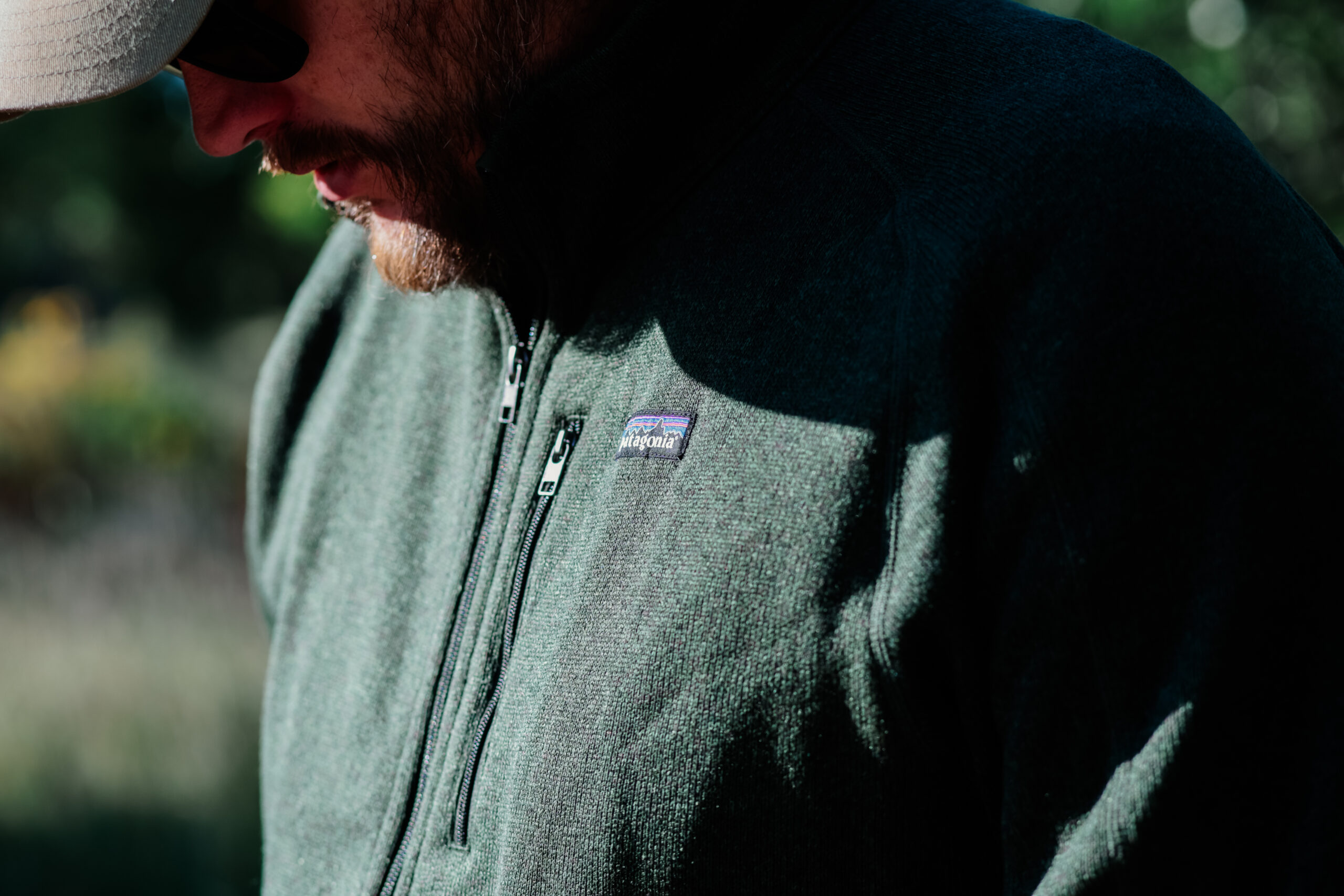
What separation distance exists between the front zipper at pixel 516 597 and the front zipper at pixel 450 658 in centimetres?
8

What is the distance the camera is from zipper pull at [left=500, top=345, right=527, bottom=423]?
1511 millimetres

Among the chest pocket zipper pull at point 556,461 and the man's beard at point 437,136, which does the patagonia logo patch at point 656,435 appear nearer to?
the chest pocket zipper pull at point 556,461

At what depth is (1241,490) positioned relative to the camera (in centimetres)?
98

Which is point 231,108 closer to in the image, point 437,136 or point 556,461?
point 437,136

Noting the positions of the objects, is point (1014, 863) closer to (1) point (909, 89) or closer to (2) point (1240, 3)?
(1) point (909, 89)

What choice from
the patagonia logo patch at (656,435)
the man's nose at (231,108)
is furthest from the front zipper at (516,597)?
the man's nose at (231,108)

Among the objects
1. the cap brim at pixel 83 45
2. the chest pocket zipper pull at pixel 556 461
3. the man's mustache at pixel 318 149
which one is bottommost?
the chest pocket zipper pull at pixel 556 461

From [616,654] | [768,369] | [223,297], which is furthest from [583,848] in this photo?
[223,297]

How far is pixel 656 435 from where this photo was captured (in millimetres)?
1301

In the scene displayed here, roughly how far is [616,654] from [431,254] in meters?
0.59

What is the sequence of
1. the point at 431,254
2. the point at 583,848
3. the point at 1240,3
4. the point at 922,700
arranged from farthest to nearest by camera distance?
the point at 1240,3
the point at 431,254
the point at 583,848
the point at 922,700

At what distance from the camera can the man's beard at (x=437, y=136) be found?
1396mm

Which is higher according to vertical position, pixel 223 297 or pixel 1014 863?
pixel 1014 863

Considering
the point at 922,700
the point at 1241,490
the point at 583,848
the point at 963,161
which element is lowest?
the point at 583,848
